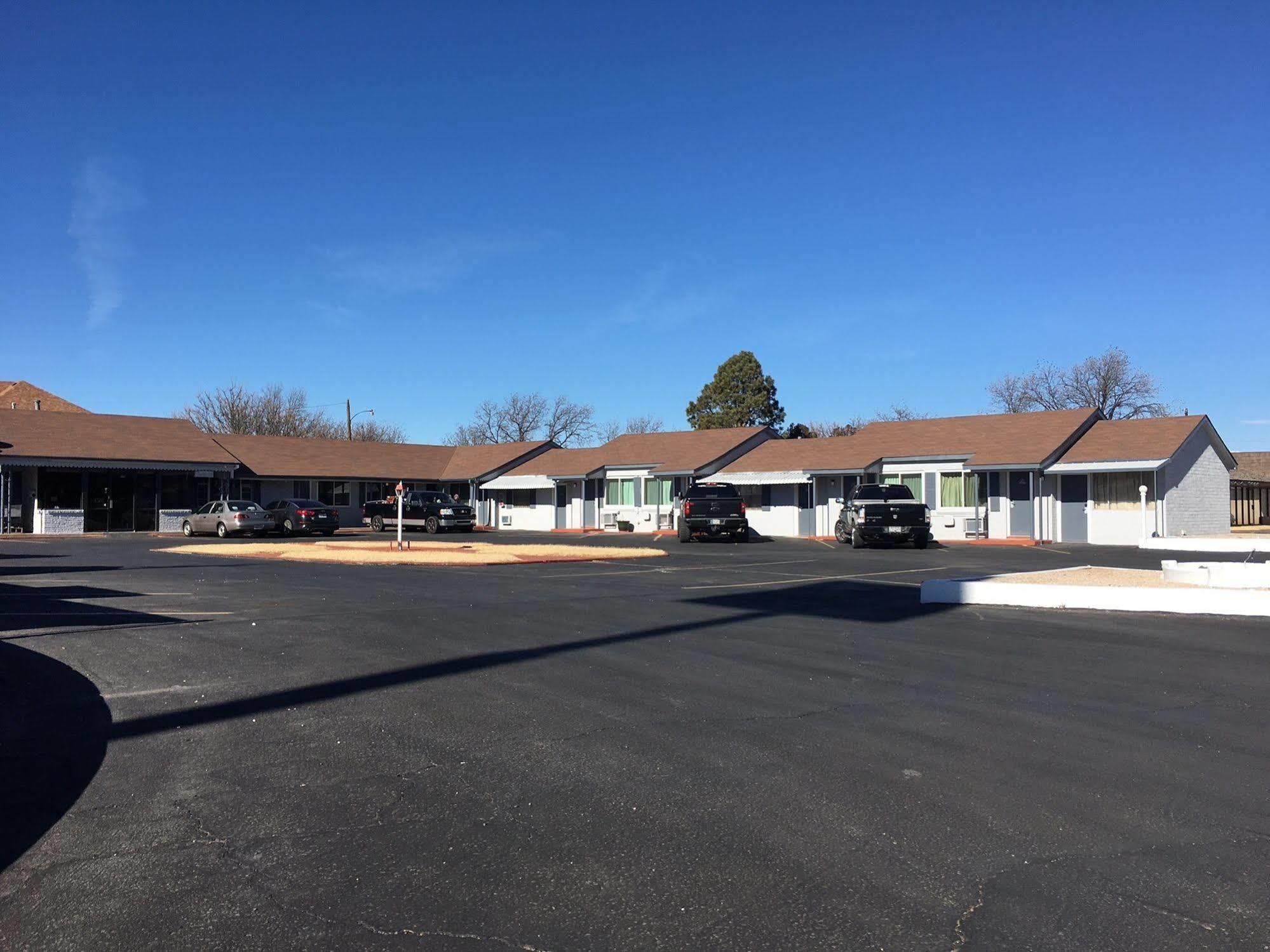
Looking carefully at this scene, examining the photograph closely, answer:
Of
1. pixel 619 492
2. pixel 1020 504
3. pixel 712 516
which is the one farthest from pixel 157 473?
pixel 1020 504

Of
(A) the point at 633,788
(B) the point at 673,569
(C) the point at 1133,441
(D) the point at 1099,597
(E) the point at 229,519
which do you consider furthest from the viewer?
(E) the point at 229,519

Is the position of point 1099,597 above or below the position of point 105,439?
below

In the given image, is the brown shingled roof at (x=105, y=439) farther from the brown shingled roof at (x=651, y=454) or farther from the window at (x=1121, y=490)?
the window at (x=1121, y=490)

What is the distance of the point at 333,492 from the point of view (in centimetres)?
4722

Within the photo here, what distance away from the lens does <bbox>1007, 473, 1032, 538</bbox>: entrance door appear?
109 ft

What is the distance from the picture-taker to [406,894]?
3836 millimetres

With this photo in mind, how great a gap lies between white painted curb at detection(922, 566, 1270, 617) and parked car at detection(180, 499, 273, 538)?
28069 mm

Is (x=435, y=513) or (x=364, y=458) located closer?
(x=435, y=513)

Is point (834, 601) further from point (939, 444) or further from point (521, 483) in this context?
point (521, 483)

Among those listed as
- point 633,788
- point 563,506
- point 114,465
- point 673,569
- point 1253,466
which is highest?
point 1253,466

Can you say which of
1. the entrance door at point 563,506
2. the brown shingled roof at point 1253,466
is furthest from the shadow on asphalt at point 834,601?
the brown shingled roof at point 1253,466

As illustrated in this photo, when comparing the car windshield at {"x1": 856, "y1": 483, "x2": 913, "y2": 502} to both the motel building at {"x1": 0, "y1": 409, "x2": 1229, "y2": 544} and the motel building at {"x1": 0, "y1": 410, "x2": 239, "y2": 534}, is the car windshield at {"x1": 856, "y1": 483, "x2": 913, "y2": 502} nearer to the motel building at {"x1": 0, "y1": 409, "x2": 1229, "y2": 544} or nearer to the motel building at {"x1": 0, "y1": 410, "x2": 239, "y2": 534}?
the motel building at {"x1": 0, "y1": 409, "x2": 1229, "y2": 544}

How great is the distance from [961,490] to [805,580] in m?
19.7

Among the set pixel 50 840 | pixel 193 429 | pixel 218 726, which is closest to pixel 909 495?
pixel 218 726
